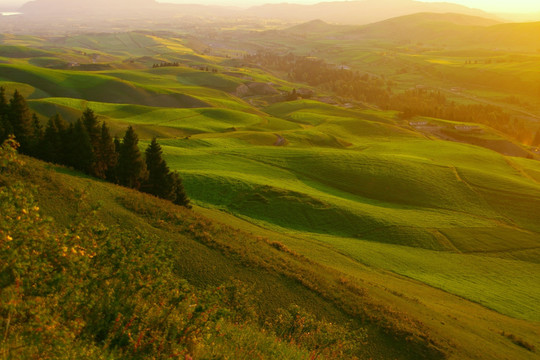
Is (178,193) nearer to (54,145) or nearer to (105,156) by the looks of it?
(105,156)

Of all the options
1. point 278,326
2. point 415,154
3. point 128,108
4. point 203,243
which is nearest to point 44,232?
point 278,326

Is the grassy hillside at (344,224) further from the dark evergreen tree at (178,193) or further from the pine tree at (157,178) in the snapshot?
the pine tree at (157,178)

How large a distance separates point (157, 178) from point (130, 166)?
3821 millimetres

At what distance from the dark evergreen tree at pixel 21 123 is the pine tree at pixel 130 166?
11.7m

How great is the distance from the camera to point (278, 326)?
21.8 metres

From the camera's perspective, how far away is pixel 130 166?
145 ft

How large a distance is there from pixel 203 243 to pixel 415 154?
9321 cm

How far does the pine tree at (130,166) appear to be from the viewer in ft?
144

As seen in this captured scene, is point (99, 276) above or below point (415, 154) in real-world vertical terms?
above

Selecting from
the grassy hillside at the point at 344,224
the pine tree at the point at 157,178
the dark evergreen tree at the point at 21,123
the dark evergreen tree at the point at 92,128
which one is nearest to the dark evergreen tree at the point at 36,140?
the dark evergreen tree at the point at 21,123

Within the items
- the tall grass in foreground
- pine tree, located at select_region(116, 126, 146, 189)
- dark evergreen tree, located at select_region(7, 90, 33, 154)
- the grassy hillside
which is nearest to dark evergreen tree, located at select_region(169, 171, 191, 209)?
the grassy hillside

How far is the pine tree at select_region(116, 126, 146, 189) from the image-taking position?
43.9 metres

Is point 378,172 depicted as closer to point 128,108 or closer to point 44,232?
point 44,232

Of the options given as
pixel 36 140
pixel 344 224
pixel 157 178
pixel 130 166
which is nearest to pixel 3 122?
pixel 36 140
